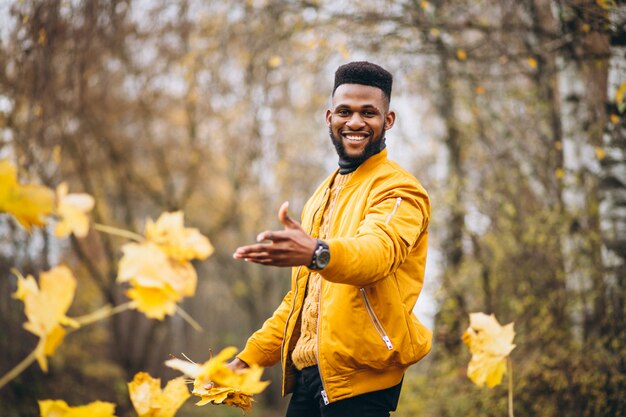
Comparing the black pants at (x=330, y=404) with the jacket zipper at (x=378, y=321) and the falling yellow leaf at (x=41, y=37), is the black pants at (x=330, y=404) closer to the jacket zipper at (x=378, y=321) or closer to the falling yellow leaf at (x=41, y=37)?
the jacket zipper at (x=378, y=321)

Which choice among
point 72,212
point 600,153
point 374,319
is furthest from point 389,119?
point 600,153

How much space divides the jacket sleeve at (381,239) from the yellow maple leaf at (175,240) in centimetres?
47

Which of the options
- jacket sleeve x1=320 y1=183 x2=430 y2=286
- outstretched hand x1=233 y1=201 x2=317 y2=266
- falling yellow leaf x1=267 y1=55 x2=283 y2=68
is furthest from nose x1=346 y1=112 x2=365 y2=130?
falling yellow leaf x1=267 y1=55 x2=283 y2=68

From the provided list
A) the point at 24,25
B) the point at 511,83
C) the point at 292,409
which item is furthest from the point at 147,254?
the point at 511,83

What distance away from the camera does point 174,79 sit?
11.0 m

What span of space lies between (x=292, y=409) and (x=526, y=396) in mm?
3252

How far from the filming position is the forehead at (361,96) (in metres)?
2.45

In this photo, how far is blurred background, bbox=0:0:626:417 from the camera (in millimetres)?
4984

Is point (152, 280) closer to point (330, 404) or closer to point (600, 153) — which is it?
point (330, 404)

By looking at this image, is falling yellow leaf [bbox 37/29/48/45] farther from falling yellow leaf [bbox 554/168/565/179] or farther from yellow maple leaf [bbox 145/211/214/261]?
falling yellow leaf [bbox 554/168/565/179]

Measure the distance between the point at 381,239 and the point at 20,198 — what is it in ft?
3.51

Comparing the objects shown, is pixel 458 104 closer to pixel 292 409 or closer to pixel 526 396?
pixel 526 396

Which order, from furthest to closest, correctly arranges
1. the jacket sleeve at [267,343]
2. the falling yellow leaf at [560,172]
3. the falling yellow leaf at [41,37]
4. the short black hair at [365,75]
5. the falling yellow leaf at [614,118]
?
1. the falling yellow leaf at [41,37]
2. the falling yellow leaf at [560,172]
3. the falling yellow leaf at [614,118]
4. the jacket sleeve at [267,343]
5. the short black hair at [365,75]

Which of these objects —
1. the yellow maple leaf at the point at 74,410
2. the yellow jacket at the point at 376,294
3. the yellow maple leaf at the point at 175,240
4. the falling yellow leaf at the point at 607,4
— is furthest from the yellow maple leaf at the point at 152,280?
the falling yellow leaf at the point at 607,4
